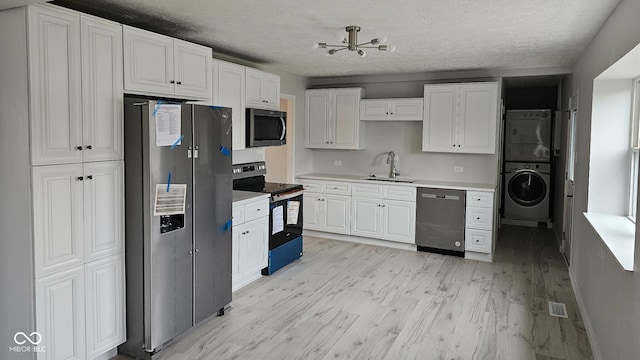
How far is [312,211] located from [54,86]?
4.14m

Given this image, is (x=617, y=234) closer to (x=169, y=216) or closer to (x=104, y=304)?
(x=169, y=216)

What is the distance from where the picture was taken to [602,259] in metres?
2.90

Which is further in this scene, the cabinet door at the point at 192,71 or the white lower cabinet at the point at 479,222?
the white lower cabinet at the point at 479,222

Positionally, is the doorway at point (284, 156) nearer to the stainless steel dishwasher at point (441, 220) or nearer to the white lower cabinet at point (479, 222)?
the stainless steel dishwasher at point (441, 220)

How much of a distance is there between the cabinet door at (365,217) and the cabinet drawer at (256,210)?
182 centimetres

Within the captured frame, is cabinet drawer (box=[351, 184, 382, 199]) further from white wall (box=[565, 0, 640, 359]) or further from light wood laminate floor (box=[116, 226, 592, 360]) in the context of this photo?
white wall (box=[565, 0, 640, 359])

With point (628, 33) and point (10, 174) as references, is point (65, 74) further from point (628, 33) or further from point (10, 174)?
point (628, 33)

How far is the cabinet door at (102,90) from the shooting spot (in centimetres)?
257

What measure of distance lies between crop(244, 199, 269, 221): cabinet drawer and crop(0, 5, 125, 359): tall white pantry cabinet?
4.57 feet

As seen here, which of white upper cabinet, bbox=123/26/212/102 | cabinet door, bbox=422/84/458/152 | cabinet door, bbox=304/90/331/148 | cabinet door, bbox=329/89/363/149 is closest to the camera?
white upper cabinet, bbox=123/26/212/102

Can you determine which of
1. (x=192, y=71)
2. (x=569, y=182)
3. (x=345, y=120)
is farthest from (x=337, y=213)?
(x=192, y=71)

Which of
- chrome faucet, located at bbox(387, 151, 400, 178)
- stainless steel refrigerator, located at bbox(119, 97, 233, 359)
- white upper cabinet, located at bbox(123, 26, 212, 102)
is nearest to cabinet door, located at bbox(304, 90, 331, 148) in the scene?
chrome faucet, located at bbox(387, 151, 400, 178)

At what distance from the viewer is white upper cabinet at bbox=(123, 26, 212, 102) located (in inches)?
114

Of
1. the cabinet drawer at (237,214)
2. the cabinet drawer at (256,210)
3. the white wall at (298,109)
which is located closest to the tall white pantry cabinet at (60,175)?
the cabinet drawer at (237,214)
